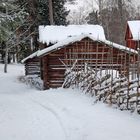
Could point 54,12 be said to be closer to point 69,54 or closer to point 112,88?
A: point 69,54

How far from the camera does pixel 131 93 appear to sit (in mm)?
12781

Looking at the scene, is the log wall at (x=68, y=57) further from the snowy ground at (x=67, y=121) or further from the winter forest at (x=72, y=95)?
the snowy ground at (x=67, y=121)

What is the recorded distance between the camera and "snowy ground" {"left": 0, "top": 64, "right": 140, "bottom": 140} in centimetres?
1059

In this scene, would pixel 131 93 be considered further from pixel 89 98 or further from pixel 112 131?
pixel 89 98

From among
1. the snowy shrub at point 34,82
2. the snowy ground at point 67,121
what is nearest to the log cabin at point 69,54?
the snowy shrub at point 34,82

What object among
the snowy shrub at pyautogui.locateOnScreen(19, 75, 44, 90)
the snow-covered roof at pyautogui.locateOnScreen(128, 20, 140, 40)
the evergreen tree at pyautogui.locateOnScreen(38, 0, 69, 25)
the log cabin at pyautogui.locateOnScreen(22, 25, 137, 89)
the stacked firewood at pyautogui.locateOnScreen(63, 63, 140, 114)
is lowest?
the snowy shrub at pyautogui.locateOnScreen(19, 75, 44, 90)

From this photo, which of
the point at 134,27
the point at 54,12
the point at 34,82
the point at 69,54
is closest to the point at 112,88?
the point at 69,54

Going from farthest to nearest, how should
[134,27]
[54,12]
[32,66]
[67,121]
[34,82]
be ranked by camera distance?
[134,27]
[54,12]
[32,66]
[34,82]
[67,121]

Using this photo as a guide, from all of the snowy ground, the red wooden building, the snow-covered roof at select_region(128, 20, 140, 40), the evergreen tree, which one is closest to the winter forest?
the snowy ground

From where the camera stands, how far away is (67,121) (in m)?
12.6

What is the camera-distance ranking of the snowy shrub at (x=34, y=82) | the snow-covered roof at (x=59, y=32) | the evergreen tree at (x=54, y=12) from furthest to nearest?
the evergreen tree at (x=54, y=12) → the snow-covered roof at (x=59, y=32) → the snowy shrub at (x=34, y=82)

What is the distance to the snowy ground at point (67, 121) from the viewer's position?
1059cm

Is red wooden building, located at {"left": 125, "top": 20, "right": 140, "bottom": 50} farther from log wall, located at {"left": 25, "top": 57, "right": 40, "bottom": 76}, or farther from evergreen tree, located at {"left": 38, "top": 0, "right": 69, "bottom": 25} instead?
log wall, located at {"left": 25, "top": 57, "right": 40, "bottom": 76}

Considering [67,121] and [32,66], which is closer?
[67,121]
